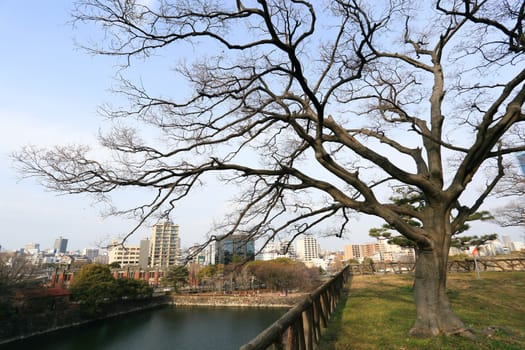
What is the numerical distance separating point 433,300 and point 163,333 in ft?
111

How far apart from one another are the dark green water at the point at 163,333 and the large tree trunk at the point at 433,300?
24863mm

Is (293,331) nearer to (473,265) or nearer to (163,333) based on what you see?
(473,265)

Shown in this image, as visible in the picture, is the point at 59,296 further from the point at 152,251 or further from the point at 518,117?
the point at 152,251

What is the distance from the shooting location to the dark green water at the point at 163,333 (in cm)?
2570

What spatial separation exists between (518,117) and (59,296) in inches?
1616

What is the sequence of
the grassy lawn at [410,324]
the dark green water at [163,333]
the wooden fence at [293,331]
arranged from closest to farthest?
1. the wooden fence at [293,331]
2. the grassy lawn at [410,324]
3. the dark green water at [163,333]

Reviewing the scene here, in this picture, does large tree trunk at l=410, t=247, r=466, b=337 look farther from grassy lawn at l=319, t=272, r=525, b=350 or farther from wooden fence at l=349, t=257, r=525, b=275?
wooden fence at l=349, t=257, r=525, b=275

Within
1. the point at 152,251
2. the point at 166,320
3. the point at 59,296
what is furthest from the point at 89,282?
the point at 152,251

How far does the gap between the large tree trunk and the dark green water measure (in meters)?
24.9

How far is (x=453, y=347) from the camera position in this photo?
3.84m

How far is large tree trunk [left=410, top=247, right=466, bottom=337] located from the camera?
441 centimetres

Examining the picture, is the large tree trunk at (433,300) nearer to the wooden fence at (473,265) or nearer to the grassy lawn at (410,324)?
the grassy lawn at (410,324)

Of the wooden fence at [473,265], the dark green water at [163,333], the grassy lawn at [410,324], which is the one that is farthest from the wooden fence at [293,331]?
the dark green water at [163,333]

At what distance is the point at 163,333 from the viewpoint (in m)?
30.7
